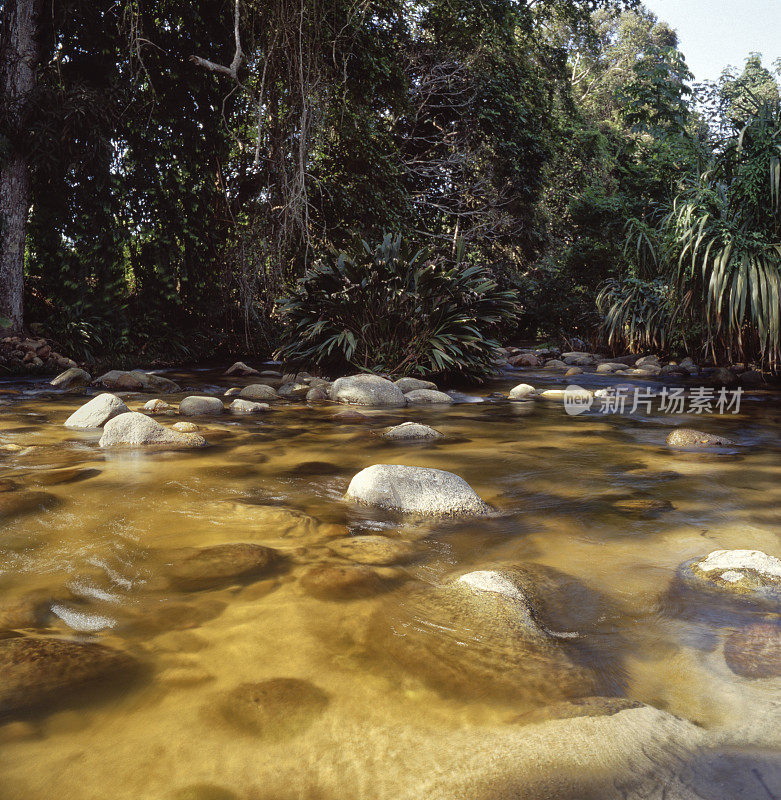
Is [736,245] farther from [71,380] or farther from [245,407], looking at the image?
[71,380]

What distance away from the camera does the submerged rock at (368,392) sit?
582 centimetres

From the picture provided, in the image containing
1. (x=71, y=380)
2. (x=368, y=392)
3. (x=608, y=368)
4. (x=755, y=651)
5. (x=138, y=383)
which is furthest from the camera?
(x=608, y=368)

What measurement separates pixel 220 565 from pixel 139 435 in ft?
6.46

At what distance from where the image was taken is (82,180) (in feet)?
29.5

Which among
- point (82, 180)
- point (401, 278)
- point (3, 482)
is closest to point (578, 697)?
point (3, 482)

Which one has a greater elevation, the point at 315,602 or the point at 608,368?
the point at 608,368

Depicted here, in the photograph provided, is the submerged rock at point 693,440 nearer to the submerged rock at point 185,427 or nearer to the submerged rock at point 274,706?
the submerged rock at point 185,427

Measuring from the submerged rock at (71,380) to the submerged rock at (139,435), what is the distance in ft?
13.0

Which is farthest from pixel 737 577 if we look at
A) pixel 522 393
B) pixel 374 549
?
pixel 522 393

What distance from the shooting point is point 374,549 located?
203 centimetres

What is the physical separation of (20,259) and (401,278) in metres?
5.47

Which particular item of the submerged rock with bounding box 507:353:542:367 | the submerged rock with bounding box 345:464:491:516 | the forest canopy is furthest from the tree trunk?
the submerged rock with bounding box 507:353:542:367

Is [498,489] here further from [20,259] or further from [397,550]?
[20,259]

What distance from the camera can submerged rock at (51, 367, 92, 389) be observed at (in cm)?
705
